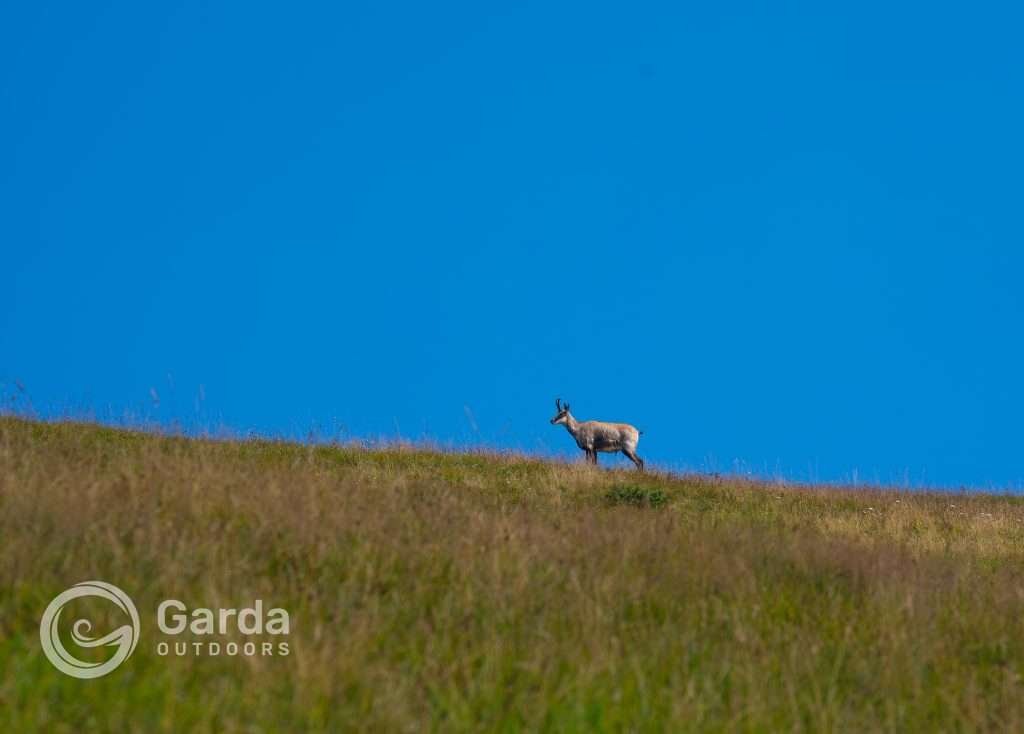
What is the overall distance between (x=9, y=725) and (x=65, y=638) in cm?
81

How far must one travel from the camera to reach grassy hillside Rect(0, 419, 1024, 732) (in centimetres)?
450

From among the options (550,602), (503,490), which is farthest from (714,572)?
(503,490)

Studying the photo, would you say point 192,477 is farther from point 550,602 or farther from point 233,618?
point 550,602

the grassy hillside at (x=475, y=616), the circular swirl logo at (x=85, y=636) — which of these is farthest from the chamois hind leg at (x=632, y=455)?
the circular swirl logo at (x=85, y=636)

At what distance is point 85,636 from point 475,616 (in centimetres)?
215

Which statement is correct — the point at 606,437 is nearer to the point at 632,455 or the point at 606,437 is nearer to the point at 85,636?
the point at 632,455

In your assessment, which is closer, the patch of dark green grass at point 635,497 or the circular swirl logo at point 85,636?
the circular swirl logo at point 85,636

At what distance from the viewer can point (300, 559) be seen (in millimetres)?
6203

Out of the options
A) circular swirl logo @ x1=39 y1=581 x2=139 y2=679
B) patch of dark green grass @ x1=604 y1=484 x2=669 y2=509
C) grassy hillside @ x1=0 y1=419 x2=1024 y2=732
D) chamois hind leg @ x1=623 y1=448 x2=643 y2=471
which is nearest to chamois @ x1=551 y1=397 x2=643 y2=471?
chamois hind leg @ x1=623 y1=448 x2=643 y2=471

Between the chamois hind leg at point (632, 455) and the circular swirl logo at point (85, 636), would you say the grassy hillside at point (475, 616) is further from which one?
the chamois hind leg at point (632, 455)

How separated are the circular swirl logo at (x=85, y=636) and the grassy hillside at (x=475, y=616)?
74mm

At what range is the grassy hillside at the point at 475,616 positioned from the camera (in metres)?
4.50

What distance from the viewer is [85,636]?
474 cm

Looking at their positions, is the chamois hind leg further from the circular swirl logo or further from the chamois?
the circular swirl logo
